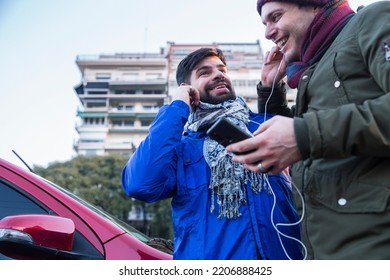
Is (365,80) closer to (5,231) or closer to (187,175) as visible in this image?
(187,175)

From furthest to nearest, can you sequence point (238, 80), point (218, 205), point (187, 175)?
point (238, 80)
point (187, 175)
point (218, 205)

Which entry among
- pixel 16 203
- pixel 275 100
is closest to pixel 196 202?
pixel 275 100

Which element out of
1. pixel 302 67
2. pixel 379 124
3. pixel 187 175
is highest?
pixel 302 67

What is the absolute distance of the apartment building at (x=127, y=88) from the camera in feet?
152

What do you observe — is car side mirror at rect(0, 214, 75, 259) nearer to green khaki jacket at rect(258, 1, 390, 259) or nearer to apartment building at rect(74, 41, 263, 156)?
green khaki jacket at rect(258, 1, 390, 259)

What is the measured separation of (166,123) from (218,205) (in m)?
0.47

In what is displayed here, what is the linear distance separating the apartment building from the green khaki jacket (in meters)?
44.0

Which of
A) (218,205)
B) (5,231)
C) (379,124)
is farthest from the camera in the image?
(218,205)

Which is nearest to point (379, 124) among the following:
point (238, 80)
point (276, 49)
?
point (276, 49)

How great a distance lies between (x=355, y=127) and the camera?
1.20 metres

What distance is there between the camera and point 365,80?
137 cm

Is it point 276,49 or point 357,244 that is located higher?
point 276,49

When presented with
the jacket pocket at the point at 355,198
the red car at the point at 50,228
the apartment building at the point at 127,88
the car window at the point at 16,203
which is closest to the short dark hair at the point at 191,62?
the red car at the point at 50,228
